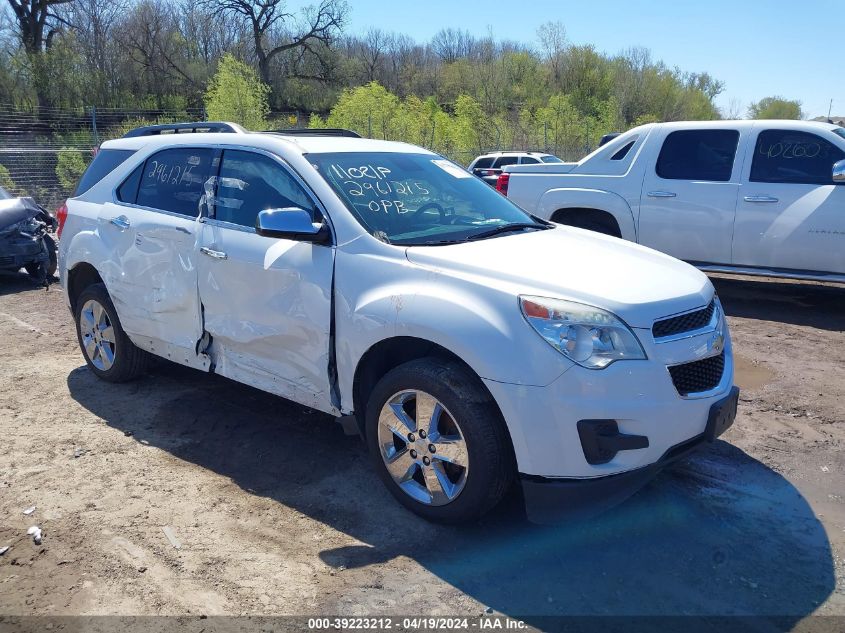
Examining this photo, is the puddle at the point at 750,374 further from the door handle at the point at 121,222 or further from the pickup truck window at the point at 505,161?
the pickup truck window at the point at 505,161

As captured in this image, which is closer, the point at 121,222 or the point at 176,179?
the point at 176,179

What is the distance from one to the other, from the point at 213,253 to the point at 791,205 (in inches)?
227

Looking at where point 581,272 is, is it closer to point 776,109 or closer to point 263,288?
point 263,288

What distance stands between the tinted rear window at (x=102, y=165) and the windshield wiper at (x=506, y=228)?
2.89 m

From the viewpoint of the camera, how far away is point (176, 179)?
4.81m

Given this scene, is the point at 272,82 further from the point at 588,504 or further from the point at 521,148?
the point at 588,504

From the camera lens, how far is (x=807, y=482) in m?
3.91

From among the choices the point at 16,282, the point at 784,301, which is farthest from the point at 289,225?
the point at 16,282

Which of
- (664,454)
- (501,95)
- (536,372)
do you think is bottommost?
(664,454)

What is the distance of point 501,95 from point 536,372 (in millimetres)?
50493

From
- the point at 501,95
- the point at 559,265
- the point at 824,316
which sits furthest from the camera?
the point at 501,95

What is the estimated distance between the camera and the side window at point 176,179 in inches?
182

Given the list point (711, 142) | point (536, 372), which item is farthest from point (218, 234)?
point (711, 142)

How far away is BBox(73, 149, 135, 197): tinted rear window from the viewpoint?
5.39m
